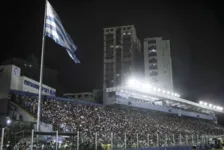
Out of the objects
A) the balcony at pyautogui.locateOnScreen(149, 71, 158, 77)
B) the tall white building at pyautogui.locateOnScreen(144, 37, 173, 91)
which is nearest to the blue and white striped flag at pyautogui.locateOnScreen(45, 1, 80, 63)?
the tall white building at pyautogui.locateOnScreen(144, 37, 173, 91)

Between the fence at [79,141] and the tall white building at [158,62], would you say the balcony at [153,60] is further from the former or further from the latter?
the fence at [79,141]

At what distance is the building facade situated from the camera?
89.2 metres

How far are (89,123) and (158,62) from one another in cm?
4915

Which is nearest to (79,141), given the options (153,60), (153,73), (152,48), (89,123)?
(89,123)

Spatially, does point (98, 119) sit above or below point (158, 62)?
below

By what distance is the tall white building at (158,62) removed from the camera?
75.8 m

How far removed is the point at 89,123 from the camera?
33062mm

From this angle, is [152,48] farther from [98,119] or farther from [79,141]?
[79,141]

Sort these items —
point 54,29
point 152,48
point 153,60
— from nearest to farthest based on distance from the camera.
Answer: point 54,29, point 153,60, point 152,48

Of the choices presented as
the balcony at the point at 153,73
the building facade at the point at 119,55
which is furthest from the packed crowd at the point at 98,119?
the building facade at the point at 119,55

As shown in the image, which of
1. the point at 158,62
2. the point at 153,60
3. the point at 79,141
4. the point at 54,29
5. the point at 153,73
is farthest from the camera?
the point at 153,60

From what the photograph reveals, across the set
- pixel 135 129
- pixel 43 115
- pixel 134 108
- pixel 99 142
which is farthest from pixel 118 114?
pixel 99 142

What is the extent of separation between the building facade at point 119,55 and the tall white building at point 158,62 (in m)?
10.3

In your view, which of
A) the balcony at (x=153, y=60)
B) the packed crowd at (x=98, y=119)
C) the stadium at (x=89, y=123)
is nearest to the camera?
the stadium at (x=89, y=123)
